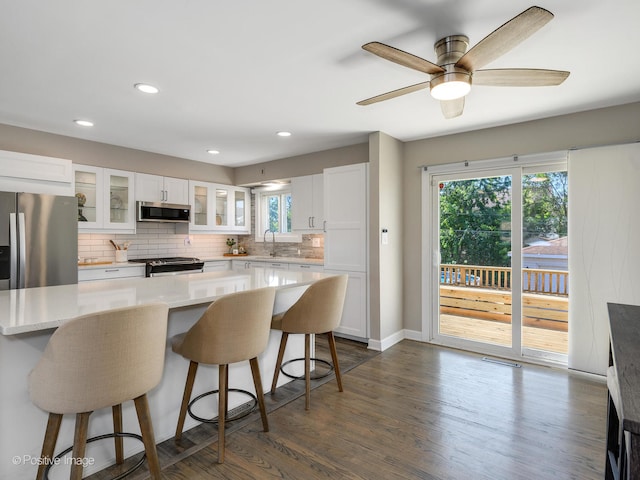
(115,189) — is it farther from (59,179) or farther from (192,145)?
(192,145)

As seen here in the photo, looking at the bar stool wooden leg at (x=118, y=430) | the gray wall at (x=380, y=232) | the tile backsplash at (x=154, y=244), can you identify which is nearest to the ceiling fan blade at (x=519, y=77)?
the gray wall at (x=380, y=232)

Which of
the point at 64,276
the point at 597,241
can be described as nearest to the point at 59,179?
the point at 64,276

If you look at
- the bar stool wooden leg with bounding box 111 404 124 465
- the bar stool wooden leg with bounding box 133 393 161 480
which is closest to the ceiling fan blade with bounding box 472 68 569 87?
the bar stool wooden leg with bounding box 133 393 161 480

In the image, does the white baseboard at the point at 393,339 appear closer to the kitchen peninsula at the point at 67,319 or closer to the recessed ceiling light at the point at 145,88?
the kitchen peninsula at the point at 67,319

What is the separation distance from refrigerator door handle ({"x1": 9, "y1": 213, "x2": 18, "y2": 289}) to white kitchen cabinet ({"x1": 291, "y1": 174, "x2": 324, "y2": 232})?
302cm

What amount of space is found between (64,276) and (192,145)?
2.03m

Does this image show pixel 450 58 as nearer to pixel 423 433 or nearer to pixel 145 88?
pixel 145 88

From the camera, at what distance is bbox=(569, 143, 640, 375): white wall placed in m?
3.01

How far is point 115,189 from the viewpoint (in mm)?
4414

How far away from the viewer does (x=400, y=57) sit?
178cm

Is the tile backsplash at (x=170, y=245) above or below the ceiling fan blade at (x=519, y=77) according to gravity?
below

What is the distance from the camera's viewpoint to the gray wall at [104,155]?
367 centimetres

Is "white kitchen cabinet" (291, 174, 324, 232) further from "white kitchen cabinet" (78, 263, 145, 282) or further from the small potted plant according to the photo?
"white kitchen cabinet" (78, 263, 145, 282)

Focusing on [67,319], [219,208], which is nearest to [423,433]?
[67,319]
